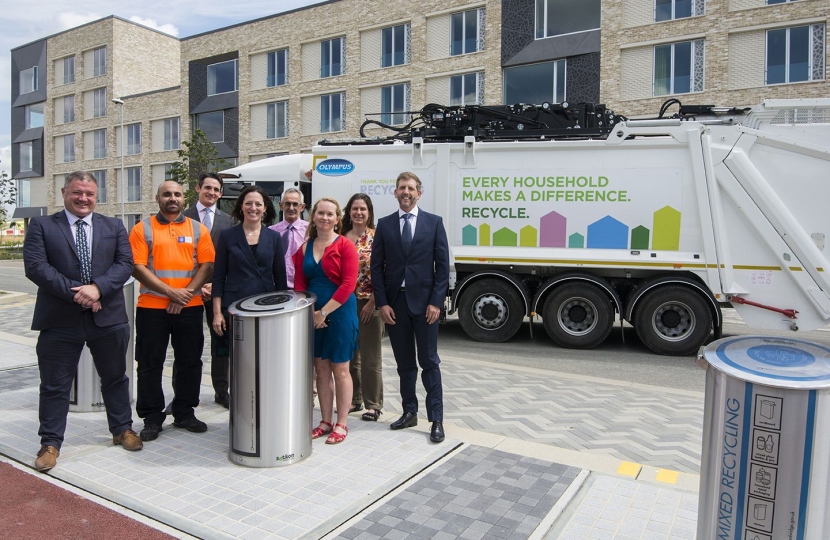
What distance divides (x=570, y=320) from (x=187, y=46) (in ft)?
115

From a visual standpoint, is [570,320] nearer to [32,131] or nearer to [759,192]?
[759,192]

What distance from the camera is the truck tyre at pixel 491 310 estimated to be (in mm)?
9062

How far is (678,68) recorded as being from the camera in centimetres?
2223

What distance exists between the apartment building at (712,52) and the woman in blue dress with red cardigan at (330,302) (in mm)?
20543

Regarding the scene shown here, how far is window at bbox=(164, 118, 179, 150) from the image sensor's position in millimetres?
39594

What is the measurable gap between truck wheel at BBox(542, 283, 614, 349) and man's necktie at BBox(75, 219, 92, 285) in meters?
6.26

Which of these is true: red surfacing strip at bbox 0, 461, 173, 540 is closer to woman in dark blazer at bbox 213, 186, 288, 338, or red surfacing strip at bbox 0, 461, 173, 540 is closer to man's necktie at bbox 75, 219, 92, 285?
man's necktie at bbox 75, 219, 92, 285

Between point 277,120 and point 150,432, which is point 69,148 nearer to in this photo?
point 277,120

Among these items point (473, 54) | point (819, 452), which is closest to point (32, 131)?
point (473, 54)

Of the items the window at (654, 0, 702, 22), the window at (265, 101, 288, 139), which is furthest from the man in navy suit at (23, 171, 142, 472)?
the window at (265, 101, 288, 139)

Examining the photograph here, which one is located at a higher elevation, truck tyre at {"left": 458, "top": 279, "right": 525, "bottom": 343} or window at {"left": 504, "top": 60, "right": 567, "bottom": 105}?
window at {"left": 504, "top": 60, "right": 567, "bottom": 105}

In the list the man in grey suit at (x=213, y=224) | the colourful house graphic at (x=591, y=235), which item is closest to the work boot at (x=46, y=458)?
the man in grey suit at (x=213, y=224)

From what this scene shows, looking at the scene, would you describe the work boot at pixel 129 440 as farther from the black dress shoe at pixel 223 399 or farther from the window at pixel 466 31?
the window at pixel 466 31

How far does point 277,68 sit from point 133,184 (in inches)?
618
